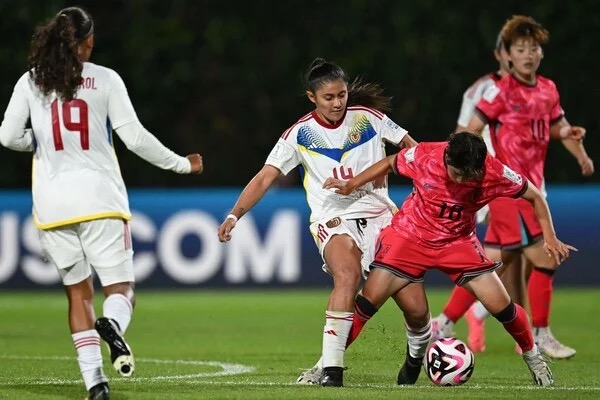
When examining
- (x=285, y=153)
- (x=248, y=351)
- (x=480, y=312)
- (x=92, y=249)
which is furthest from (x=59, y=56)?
(x=480, y=312)

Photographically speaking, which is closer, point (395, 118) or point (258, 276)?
point (258, 276)

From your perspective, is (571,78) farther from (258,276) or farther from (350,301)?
(350,301)

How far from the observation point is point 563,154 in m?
16.9

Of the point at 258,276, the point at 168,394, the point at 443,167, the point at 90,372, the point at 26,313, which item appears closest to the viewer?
the point at 90,372

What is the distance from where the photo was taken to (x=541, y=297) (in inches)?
381

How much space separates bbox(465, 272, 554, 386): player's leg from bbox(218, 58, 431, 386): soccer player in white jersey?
38 centimetres

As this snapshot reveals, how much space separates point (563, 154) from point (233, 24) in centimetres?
506

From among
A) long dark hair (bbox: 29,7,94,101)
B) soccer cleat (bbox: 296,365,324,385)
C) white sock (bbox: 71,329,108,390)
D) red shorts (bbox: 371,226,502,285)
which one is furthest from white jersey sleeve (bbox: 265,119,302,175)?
white sock (bbox: 71,329,108,390)

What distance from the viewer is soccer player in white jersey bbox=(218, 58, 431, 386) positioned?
7.48 m

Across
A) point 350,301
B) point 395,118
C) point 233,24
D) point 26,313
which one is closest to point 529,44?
point 350,301

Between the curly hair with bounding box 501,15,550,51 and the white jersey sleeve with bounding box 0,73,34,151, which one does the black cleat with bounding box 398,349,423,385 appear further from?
the curly hair with bounding box 501,15,550,51

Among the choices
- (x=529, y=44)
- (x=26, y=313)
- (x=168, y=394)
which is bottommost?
(x=26, y=313)

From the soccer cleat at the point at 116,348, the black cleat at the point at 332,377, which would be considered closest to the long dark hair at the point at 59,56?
the soccer cleat at the point at 116,348

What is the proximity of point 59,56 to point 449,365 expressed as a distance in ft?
9.26
